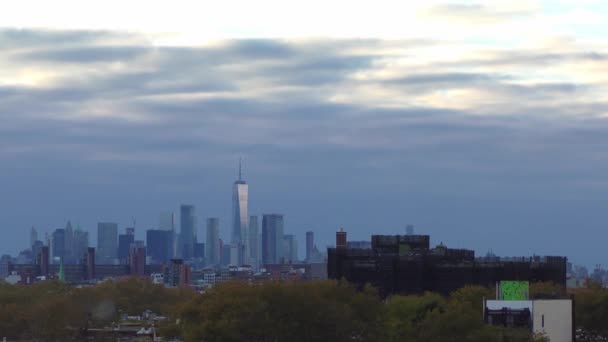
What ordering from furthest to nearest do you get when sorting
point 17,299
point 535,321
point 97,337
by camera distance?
point 17,299, point 97,337, point 535,321

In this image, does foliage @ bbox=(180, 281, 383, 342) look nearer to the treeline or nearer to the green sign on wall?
the treeline

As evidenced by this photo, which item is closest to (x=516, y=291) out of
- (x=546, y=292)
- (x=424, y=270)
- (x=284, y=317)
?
(x=546, y=292)

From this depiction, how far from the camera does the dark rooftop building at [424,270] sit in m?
173

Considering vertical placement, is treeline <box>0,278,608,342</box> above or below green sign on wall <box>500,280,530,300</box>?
below

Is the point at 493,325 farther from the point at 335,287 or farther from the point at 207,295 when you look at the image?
the point at 207,295

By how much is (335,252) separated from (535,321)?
65.4 meters

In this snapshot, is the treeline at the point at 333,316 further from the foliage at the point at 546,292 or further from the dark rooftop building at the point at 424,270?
the dark rooftop building at the point at 424,270

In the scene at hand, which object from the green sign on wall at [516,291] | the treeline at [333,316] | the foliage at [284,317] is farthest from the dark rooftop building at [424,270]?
the green sign on wall at [516,291]

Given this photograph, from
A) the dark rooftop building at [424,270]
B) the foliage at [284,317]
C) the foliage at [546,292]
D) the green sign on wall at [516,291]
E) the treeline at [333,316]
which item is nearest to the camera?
the treeline at [333,316]

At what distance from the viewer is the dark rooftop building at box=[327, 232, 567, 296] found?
172875 mm

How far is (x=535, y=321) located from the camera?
113m

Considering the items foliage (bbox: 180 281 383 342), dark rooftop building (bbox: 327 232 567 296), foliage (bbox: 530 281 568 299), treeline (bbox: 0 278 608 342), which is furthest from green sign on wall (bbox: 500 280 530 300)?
dark rooftop building (bbox: 327 232 567 296)

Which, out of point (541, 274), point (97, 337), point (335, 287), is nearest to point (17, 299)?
point (97, 337)

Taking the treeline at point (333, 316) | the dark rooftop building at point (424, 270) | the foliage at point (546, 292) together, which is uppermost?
the dark rooftop building at point (424, 270)
